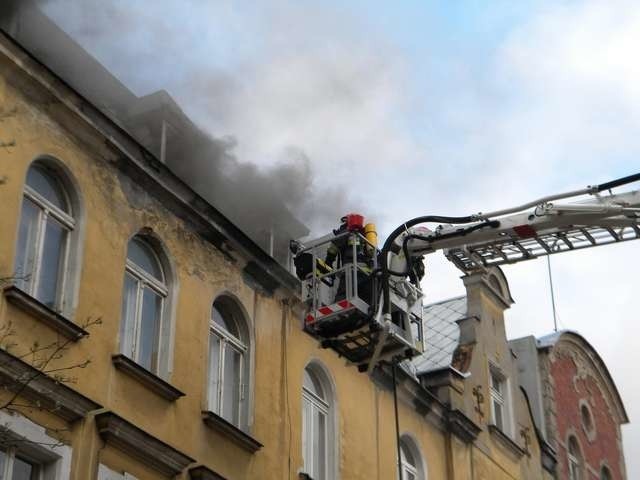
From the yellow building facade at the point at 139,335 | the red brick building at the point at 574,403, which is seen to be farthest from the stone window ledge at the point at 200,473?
the red brick building at the point at 574,403

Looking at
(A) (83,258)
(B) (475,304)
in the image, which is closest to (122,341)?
(A) (83,258)

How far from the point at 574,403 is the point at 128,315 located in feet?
50.0

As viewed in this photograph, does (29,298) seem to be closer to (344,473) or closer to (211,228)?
(211,228)

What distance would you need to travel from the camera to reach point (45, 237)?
13961 mm

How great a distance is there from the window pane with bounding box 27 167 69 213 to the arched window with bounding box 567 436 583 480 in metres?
15.4

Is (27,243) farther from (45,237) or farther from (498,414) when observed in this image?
(498,414)

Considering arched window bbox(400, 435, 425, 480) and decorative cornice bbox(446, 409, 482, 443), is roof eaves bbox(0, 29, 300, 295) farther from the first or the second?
decorative cornice bbox(446, 409, 482, 443)

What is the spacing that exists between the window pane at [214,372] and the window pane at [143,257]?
1233 mm

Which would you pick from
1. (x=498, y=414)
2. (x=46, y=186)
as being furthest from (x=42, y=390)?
(x=498, y=414)

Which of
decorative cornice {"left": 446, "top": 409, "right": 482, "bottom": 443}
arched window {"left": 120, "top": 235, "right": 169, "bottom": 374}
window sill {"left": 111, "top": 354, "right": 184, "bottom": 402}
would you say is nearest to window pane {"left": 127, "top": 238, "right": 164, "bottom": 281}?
arched window {"left": 120, "top": 235, "right": 169, "bottom": 374}

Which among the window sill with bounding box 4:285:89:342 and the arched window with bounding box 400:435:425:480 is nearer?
the window sill with bounding box 4:285:89:342

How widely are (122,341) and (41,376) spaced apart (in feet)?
6.16

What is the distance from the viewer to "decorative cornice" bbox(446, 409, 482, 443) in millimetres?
21359

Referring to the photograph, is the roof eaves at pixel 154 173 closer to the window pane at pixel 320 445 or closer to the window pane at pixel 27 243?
the window pane at pixel 27 243
